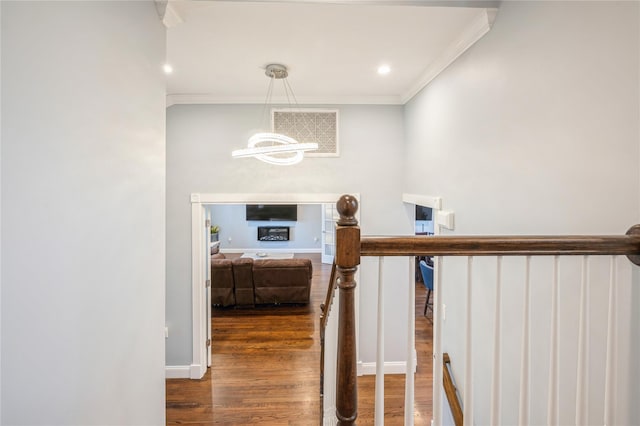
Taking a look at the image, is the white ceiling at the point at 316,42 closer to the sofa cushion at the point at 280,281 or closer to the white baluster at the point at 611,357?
the white baluster at the point at 611,357

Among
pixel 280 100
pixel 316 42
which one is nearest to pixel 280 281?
pixel 280 100

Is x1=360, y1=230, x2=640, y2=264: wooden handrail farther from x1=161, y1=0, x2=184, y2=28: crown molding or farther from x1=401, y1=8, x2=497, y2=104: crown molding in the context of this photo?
x1=161, y1=0, x2=184, y2=28: crown molding

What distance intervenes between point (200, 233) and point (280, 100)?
170 centimetres

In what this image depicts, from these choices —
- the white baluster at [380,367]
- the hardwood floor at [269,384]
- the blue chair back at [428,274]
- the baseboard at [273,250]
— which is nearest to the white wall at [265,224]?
the baseboard at [273,250]

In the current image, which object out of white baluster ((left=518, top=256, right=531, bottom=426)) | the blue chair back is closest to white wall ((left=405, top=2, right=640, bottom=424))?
white baluster ((left=518, top=256, right=531, bottom=426))

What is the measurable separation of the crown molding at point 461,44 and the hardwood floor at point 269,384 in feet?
9.83

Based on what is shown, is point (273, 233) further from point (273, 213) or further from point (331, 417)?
point (331, 417)

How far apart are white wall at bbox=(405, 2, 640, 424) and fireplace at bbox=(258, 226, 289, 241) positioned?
26.7 feet

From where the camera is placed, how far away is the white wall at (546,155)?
1.04 metres

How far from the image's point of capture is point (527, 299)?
90 centimetres

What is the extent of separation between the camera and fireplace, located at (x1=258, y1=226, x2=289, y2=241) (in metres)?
10.1

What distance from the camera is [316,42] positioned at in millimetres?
2100

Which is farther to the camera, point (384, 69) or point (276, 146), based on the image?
point (384, 69)

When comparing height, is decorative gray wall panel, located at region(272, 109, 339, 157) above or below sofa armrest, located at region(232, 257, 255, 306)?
above
